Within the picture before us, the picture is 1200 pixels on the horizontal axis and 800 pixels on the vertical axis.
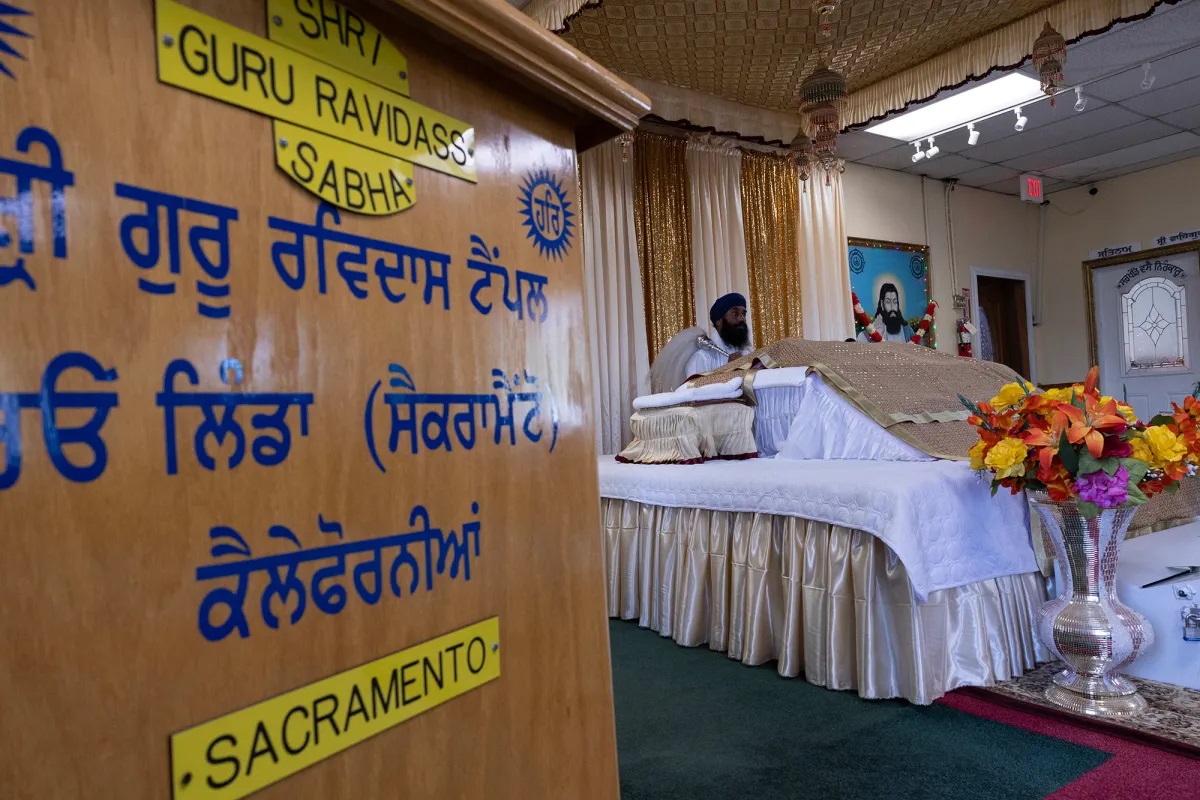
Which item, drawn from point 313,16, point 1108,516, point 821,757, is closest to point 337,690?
point 313,16

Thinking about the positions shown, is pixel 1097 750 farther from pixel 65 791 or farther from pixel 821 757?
pixel 65 791

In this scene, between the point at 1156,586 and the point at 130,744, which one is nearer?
the point at 130,744

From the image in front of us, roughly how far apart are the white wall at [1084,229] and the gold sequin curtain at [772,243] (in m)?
3.67

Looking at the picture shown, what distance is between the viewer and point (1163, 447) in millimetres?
1916

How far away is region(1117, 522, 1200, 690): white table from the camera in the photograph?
2.11 meters

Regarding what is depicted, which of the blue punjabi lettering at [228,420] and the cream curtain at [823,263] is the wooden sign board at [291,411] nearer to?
the blue punjabi lettering at [228,420]

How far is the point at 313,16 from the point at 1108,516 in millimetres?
2164

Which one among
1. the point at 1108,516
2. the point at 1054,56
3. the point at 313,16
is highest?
the point at 1054,56

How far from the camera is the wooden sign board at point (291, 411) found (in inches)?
16.8

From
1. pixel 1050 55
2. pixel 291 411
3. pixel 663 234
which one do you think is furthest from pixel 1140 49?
pixel 291 411

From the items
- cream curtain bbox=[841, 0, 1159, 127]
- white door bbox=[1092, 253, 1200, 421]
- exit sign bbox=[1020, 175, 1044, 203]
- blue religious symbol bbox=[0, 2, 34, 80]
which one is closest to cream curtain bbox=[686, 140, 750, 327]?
cream curtain bbox=[841, 0, 1159, 127]

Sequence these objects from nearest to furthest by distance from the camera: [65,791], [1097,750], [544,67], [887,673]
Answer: [65,791] < [544,67] < [1097,750] < [887,673]

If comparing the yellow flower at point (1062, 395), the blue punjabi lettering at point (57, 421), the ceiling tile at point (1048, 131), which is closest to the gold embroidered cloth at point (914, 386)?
the yellow flower at point (1062, 395)

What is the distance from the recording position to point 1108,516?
1992 millimetres
